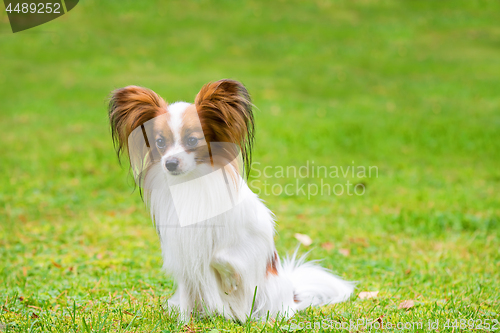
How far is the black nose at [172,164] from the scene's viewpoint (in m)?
2.99

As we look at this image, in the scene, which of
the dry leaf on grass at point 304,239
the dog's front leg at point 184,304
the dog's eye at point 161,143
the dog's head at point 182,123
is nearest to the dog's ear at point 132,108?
→ the dog's head at point 182,123

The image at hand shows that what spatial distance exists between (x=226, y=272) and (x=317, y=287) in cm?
103

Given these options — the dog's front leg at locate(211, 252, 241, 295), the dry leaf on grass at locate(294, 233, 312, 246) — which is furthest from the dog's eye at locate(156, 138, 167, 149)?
the dry leaf on grass at locate(294, 233, 312, 246)

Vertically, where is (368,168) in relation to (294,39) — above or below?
below

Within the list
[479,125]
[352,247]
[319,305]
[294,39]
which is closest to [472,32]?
[294,39]

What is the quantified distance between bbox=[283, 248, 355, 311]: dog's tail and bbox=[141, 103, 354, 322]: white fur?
348 millimetres

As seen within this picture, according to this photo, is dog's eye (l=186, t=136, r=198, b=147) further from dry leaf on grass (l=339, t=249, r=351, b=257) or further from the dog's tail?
dry leaf on grass (l=339, t=249, r=351, b=257)

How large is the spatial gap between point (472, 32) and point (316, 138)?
40.1 ft

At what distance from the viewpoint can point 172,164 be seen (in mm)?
2988

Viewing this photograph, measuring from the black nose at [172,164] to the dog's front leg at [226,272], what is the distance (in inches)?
26.3

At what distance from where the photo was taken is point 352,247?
219 inches

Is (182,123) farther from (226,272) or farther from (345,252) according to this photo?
(345,252)

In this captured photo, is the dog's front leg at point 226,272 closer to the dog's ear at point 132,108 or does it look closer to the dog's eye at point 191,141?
the dog's eye at point 191,141

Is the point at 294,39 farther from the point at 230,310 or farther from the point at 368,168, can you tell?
the point at 230,310
